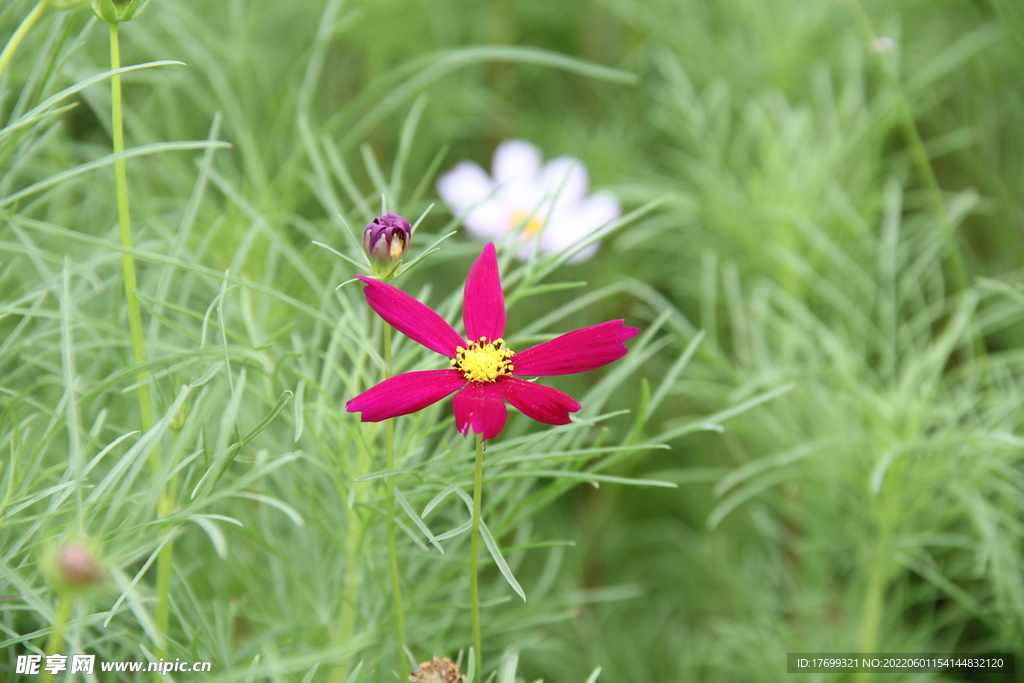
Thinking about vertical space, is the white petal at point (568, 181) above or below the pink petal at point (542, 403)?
above

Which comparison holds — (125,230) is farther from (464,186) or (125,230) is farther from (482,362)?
(464,186)

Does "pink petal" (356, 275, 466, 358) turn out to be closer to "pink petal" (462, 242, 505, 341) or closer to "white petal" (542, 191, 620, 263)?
"pink petal" (462, 242, 505, 341)

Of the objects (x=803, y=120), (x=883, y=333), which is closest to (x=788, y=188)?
(x=803, y=120)

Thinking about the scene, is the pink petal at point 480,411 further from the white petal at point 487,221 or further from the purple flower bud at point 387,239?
the white petal at point 487,221

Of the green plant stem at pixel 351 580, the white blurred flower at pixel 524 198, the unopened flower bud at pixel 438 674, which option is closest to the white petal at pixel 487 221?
the white blurred flower at pixel 524 198

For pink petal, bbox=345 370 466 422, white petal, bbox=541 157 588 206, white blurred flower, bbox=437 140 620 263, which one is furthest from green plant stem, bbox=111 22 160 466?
white petal, bbox=541 157 588 206

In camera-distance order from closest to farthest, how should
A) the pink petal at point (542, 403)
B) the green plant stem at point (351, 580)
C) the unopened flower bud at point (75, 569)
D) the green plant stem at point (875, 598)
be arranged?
the unopened flower bud at point (75, 569)
the pink petal at point (542, 403)
the green plant stem at point (351, 580)
the green plant stem at point (875, 598)
